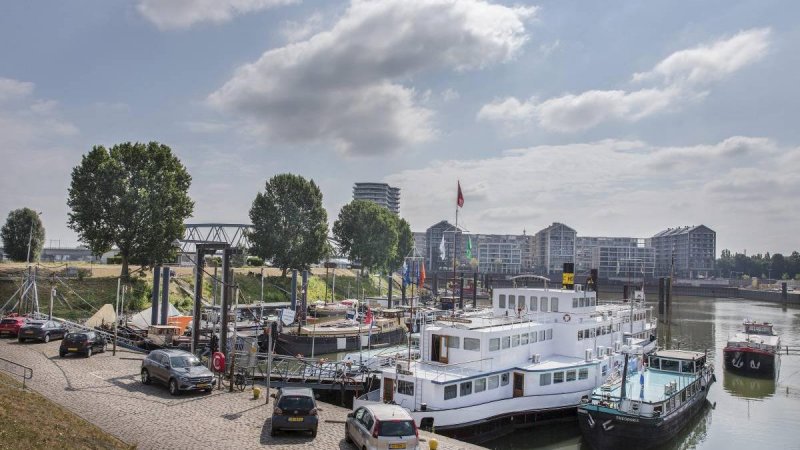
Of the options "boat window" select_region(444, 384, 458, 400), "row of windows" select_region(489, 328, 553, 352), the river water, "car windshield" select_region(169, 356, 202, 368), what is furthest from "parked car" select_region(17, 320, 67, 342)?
the river water

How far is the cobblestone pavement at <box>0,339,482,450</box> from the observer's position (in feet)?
65.5

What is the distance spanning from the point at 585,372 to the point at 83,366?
98.3 ft

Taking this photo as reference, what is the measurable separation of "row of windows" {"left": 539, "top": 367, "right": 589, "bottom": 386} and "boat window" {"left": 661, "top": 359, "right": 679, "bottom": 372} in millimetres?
8545

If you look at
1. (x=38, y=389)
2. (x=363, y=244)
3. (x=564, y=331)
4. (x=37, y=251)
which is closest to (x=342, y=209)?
(x=363, y=244)

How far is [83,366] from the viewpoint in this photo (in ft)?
101

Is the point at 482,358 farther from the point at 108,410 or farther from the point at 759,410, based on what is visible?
the point at 759,410

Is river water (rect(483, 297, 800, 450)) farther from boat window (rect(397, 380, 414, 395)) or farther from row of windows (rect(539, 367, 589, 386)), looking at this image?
boat window (rect(397, 380, 414, 395))

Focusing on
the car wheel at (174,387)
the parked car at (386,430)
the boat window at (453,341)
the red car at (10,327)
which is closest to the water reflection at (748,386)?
the boat window at (453,341)

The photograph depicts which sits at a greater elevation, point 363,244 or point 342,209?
point 342,209

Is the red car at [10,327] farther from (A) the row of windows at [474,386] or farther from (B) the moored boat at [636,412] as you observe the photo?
(B) the moored boat at [636,412]

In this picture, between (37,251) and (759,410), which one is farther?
(37,251)

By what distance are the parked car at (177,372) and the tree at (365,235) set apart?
8794 cm

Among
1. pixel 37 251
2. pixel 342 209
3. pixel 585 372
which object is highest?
pixel 342 209

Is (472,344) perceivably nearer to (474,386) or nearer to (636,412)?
(474,386)
